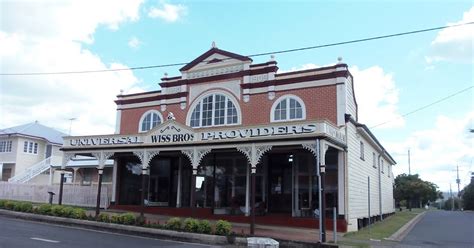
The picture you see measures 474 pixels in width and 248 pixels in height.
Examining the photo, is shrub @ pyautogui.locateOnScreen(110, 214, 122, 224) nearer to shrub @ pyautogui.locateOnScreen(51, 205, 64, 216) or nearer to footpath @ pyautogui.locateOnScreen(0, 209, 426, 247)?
footpath @ pyautogui.locateOnScreen(0, 209, 426, 247)

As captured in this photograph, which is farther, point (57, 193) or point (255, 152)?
point (57, 193)

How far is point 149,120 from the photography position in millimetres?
26812

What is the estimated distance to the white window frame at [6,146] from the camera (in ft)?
143

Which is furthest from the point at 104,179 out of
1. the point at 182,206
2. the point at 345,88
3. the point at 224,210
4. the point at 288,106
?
the point at 345,88

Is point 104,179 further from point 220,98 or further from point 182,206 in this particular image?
point 220,98

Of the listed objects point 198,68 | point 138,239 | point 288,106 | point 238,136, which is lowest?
point 138,239

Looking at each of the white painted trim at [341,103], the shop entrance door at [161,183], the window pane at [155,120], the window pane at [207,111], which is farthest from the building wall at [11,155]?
the white painted trim at [341,103]

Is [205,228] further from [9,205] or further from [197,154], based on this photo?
[9,205]

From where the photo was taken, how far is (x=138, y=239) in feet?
52.6

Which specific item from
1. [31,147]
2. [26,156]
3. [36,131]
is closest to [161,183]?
[26,156]

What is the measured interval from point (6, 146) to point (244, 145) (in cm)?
3443

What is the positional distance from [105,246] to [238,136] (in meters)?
7.26

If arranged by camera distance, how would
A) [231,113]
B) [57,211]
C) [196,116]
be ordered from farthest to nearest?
[196,116]
[231,113]
[57,211]

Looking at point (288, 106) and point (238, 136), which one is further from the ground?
point (288, 106)
